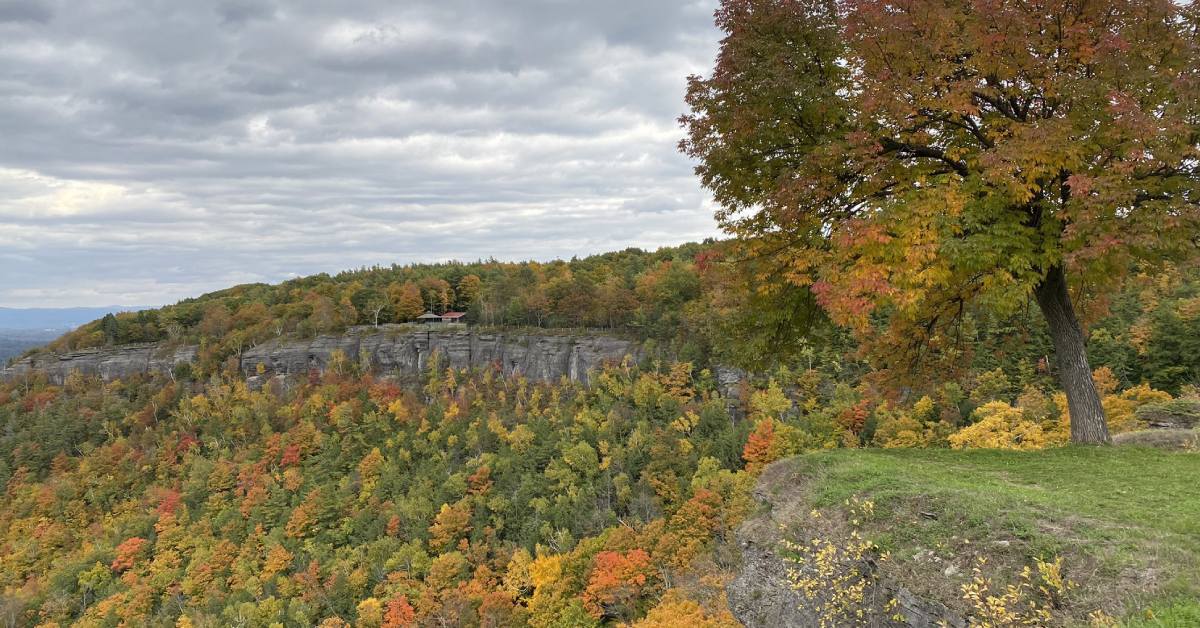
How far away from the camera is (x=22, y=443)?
294ft

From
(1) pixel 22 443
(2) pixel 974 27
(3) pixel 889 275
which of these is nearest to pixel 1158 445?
(3) pixel 889 275

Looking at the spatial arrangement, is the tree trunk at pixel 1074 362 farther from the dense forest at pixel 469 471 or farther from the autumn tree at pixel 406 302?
the autumn tree at pixel 406 302

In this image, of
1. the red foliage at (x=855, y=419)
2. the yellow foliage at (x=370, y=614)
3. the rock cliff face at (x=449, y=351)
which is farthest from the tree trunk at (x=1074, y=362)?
the rock cliff face at (x=449, y=351)

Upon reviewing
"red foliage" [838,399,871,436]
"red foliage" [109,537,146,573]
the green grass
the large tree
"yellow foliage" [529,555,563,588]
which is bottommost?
"red foliage" [109,537,146,573]

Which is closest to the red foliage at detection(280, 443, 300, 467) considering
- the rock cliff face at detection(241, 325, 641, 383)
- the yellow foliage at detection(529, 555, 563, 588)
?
the rock cliff face at detection(241, 325, 641, 383)

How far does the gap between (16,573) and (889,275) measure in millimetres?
95435

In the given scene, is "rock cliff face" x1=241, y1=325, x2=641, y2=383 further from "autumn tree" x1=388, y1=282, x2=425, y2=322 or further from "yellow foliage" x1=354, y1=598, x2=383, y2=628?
"yellow foliage" x1=354, y1=598, x2=383, y2=628

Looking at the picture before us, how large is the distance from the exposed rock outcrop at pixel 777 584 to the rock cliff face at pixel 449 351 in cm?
7019

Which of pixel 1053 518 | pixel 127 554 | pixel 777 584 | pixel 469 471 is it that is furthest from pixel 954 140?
pixel 127 554

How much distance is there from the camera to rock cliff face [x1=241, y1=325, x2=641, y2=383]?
82875 millimetres

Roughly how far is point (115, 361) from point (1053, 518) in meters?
142

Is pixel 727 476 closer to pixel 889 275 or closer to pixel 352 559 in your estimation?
pixel 352 559

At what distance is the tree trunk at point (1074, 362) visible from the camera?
29.4ft

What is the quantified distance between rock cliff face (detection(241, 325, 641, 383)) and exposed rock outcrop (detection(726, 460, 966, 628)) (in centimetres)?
7019
